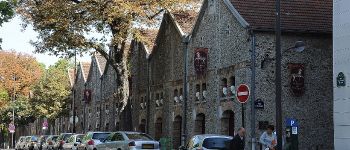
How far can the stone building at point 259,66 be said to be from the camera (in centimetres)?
3112

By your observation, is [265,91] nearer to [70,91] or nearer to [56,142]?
[56,142]

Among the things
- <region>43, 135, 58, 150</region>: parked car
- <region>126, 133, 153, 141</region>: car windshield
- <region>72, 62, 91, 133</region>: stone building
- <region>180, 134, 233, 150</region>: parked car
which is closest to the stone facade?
<region>180, 134, 233, 150</region>: parked car

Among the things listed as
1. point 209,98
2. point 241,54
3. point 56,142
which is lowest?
point 56,142

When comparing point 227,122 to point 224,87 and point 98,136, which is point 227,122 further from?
point 98,136

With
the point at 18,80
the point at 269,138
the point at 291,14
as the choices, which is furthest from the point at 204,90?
the point at 18,80

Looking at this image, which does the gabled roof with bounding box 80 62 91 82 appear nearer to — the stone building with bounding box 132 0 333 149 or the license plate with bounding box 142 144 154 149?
the stone building with bounding box 132 0 333 149

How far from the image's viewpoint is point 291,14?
32500 mm

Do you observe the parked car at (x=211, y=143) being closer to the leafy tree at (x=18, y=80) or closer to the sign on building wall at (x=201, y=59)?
the sign on building wall at (x=201, y=59)

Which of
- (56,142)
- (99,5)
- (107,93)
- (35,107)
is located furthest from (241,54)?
(35,107)

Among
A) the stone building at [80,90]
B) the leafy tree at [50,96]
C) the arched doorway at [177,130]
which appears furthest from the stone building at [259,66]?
the leafy tree at [50,96]

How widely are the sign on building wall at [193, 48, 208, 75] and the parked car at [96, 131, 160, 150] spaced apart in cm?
939

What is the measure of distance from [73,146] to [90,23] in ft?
24.8

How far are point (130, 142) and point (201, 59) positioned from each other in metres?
11.5

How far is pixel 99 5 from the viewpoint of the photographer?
121ft
